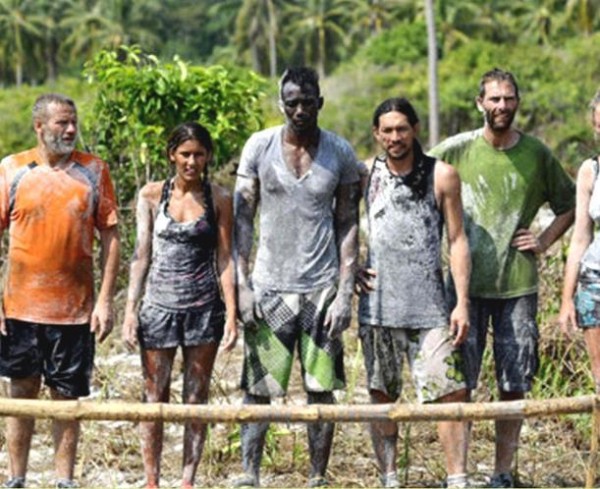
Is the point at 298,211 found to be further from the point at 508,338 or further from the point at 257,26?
the point at 257,26

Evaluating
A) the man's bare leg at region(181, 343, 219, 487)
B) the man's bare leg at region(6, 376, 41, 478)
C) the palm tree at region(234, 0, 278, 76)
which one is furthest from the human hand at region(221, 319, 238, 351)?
the palm tree at region(234, 0, 278, 76)

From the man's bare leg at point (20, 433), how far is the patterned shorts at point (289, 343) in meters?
0.87

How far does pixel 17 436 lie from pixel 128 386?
2150mm

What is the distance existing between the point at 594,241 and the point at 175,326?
5.40 feet

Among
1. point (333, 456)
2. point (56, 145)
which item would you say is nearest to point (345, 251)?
point (56, 145)

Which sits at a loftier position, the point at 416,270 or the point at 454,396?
the point at 416,270

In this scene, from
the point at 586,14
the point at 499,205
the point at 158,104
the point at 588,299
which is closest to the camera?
the point at 588,299

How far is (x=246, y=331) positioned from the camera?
4.88m

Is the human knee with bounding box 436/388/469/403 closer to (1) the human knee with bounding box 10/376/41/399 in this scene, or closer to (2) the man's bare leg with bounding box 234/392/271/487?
(2) the man's bare leg with bounding box 234/392/271/487

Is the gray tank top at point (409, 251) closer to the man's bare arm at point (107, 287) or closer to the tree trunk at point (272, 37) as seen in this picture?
the man's bare arm at point (107, 287)

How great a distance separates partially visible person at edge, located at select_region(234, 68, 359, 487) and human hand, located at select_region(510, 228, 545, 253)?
664 millimetres

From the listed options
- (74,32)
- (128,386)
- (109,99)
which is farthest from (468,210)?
(74,32)

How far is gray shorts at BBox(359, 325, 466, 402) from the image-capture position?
477 centimetres

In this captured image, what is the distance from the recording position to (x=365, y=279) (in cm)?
483
